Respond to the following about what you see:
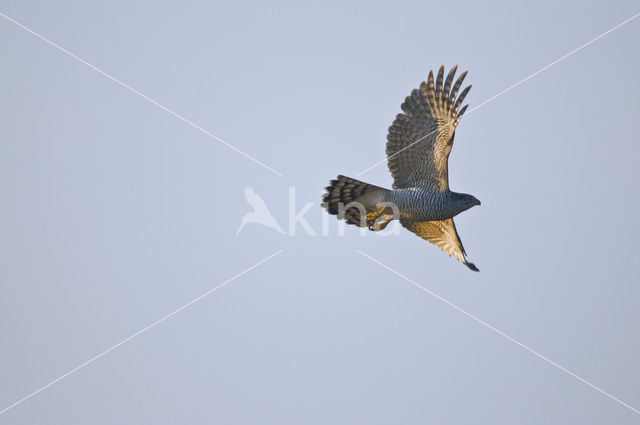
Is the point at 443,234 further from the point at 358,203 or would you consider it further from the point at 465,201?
the point at 358,203

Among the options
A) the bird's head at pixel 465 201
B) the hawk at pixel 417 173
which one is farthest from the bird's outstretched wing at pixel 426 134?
the bird's head at pixel 465 201

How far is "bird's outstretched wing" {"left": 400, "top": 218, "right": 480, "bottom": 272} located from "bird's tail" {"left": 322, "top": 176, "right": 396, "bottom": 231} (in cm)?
57

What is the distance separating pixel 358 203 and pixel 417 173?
104 centimetres

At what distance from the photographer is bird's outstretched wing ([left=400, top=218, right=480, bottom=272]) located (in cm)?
1323

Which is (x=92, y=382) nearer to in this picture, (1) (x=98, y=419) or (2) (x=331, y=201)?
(1) (x=98, y=419)

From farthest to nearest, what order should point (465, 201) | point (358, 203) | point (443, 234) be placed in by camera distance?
1. point (443, 234)
2. point (358, 203)
3. point (465, 201)

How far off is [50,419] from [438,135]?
29.0 meters

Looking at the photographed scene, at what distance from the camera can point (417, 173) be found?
12.6 meters

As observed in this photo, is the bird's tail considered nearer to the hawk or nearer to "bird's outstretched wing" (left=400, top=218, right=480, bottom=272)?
the hawk

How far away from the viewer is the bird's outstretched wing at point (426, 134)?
1240 cm

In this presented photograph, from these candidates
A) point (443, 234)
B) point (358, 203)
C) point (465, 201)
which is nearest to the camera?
point (465, 201)

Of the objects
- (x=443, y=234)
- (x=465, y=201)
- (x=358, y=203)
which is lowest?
(x=443, y=234)

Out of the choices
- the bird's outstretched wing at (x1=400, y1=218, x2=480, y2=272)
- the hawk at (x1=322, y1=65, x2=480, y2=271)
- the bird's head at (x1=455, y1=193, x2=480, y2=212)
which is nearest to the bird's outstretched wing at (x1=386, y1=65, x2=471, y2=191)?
the hawk at (x1=322, y1=65, x2=480, y2=271)

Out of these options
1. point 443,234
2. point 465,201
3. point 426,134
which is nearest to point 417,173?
point 426,134
